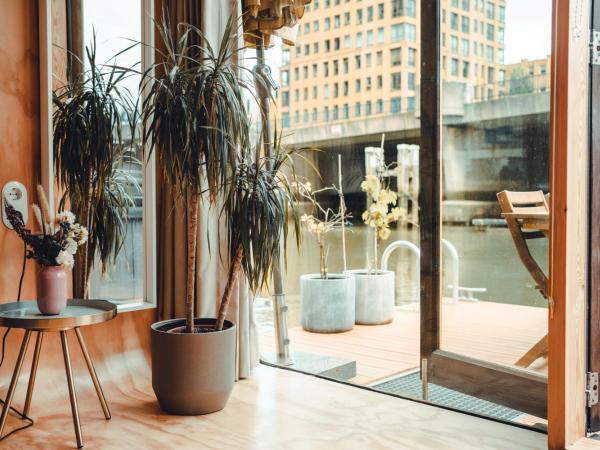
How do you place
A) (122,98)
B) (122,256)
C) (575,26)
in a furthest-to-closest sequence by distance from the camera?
(122,256) < (122,98) < (575,26)

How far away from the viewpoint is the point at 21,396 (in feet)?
8.07

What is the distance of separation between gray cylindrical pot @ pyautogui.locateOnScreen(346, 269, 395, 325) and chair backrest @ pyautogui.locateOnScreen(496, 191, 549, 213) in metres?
1.34

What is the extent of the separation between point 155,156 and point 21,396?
1.24 m

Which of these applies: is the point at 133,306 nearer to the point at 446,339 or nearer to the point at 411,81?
the point at 446,339

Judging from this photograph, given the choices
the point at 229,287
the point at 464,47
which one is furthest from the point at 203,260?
the point at 464,47

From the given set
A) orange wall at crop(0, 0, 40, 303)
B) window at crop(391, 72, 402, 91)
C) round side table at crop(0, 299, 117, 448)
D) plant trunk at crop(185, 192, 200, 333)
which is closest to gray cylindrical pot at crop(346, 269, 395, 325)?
window at crop(391, 72, 402, 91)

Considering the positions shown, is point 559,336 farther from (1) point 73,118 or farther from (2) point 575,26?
(1) point 73,118

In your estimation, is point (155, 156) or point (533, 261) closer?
point (533, 261)

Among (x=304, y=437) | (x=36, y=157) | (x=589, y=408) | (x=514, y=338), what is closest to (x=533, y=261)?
(x=514, y=338)

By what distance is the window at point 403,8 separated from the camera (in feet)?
10.4

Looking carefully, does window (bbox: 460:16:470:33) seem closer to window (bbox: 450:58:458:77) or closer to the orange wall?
window (bbox: 450:58:458:77)

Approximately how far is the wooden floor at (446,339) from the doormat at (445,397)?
0.13 metres

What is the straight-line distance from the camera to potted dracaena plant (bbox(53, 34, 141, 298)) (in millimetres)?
2434

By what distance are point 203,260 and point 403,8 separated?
1.82m
